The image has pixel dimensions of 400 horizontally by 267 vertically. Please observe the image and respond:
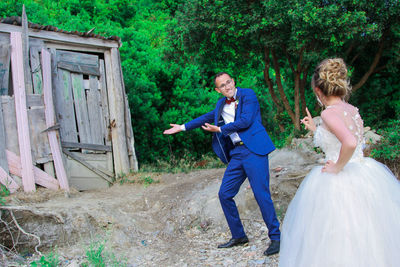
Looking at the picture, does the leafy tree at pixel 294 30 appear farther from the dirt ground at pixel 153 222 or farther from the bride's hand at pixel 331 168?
the bride's hand at pixel 331 168

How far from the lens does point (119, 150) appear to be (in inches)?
342

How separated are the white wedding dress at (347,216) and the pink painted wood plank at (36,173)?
17.3 feet

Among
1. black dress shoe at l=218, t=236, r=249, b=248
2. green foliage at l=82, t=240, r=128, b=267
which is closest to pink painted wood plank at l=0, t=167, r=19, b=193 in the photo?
green foliage at l=82, t=240, r=128, b=267

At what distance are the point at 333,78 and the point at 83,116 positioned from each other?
20.6 ft

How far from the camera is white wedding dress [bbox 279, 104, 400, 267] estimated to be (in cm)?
278

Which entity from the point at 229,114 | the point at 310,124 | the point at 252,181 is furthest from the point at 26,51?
the point at 310,124

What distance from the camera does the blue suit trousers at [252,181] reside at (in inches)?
183

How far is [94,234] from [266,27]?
6.15 meters

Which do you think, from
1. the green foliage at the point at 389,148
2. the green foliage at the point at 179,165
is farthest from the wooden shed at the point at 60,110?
the green foliage at the point at 389,148

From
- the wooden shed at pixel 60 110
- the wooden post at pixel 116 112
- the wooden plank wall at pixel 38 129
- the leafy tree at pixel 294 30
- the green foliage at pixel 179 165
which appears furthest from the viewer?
the green foliage at pixel 179 165

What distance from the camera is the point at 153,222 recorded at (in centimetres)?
635

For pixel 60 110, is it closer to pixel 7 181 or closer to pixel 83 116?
pixel 83 116

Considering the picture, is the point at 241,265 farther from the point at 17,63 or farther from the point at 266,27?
the point at 266,27

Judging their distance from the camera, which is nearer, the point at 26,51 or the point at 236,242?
the point at 236,242
